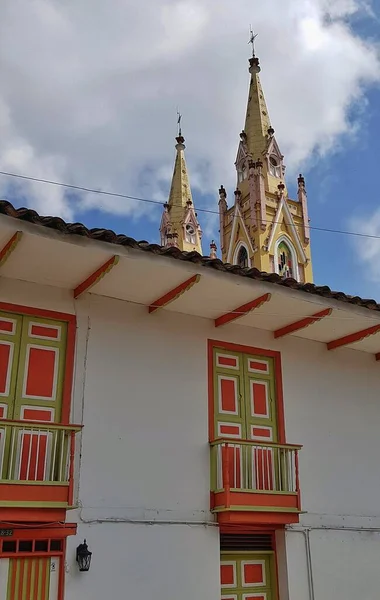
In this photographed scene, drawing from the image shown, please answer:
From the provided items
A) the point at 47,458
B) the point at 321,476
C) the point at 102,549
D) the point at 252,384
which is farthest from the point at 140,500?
the point at 321,476

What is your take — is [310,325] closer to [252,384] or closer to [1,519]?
[252,384]

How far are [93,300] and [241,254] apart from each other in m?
27.7

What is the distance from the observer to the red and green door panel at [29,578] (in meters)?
6.50

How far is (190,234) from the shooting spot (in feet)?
124

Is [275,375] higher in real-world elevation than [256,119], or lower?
lower

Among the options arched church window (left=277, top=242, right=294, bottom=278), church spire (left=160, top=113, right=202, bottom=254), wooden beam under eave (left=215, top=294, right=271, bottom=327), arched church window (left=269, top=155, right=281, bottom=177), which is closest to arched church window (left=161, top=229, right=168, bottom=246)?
church spire (left=160, top=113, right=202, bottom=254)

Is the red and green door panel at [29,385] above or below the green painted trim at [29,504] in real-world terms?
above

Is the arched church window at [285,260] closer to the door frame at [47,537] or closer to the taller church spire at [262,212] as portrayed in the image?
the taller church spire at [262,212]

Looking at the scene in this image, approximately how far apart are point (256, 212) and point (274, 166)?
3.81 meters

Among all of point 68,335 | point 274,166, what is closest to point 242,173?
point 274,166

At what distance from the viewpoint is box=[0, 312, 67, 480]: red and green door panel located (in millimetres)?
6848

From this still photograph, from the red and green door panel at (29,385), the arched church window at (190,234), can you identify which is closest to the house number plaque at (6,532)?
the red and green door panel at (29,385)

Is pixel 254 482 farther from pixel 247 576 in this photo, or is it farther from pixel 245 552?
pixel 247 576

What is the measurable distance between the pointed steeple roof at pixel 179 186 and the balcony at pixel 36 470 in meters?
31.1
